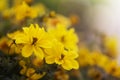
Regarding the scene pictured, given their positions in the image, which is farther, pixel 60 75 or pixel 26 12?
pixel 26 12

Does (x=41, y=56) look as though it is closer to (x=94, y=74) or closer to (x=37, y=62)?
(x=37, y=62)

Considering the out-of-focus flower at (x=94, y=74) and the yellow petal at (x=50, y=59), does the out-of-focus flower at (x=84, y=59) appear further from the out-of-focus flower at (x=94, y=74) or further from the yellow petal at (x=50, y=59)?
A: the yellow petal at (x=50, y=59)

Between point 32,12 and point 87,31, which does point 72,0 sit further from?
point 32,12

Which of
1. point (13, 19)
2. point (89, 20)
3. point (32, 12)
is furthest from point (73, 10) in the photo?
point (32, 12)

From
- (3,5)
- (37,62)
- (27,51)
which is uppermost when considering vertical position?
(27,51)

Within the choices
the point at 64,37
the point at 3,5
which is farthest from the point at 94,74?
the point at 3,5

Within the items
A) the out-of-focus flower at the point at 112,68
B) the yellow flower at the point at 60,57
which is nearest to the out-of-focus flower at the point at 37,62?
the yellow flower at the point at 60,57
